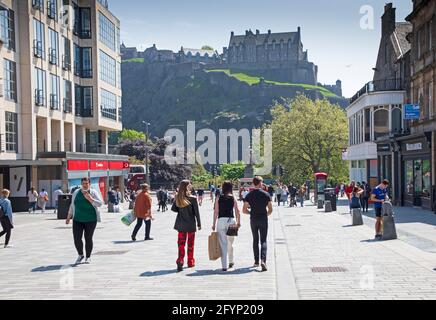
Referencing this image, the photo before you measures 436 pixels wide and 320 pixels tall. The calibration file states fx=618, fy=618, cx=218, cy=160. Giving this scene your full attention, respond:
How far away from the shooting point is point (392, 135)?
3784 centimetres

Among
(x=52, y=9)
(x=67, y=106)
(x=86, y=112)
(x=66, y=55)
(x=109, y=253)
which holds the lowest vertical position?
(x=109, y=253)

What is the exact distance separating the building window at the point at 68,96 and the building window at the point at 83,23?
460 cm

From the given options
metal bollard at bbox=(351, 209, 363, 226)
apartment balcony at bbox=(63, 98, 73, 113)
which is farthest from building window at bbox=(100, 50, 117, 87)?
metal bollard at bbox=(351, 209, 363, 226)

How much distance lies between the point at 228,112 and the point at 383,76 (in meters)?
126

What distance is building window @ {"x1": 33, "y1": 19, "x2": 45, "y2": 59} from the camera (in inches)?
1493

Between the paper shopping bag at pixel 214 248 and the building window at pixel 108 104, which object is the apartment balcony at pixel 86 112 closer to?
the building window at pixel 108 104

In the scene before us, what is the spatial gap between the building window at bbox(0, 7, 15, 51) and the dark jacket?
25.2 meters

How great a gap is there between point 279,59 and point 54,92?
157752mm

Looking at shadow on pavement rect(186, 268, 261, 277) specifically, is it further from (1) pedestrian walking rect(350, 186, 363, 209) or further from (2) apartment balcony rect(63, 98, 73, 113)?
(2) apartment balcony rect(63, 98, 73, 113)

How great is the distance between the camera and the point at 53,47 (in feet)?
136

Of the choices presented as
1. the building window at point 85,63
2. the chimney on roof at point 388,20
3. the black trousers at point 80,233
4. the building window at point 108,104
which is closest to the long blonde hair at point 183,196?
the black trousers at point 80,233

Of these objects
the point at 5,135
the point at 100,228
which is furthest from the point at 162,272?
the point at 5,135

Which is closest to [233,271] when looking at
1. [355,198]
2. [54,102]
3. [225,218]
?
[225,218]

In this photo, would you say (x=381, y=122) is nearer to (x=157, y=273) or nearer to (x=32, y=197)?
(x=32, y=197)
